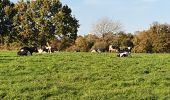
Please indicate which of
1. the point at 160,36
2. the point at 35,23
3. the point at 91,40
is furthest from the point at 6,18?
the point at 160,36

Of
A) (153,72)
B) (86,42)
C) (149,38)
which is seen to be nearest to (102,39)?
(86,42)

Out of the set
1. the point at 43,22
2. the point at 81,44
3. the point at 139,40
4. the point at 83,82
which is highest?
the point at 43,22

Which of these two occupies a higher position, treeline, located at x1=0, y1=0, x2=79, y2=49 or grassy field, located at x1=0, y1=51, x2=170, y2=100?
treeline, located at x1=0, y1=0, x2=79, y2=49

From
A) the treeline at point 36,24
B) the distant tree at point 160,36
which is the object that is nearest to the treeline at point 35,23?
the treeline at point 36,24

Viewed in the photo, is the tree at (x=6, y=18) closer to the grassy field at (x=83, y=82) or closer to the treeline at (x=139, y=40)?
the treeline at (x=139, y=40)

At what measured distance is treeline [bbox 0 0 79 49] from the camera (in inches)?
3194

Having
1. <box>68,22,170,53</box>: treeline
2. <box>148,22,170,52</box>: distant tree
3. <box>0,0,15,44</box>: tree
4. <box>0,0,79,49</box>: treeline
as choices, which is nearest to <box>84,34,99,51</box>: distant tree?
<box>68,22,170,53</box>: treeline

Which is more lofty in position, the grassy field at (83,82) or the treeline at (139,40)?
the treeline at (139,40)

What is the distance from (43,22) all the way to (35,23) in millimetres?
1692

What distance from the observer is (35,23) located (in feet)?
272

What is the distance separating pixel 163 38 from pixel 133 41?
7.27 m

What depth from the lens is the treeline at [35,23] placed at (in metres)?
81.1

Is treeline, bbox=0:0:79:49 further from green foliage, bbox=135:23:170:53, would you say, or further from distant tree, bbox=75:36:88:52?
green foliage, bbox=135:23:170:53

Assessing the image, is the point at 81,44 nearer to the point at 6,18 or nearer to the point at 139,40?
the point at 139,40
